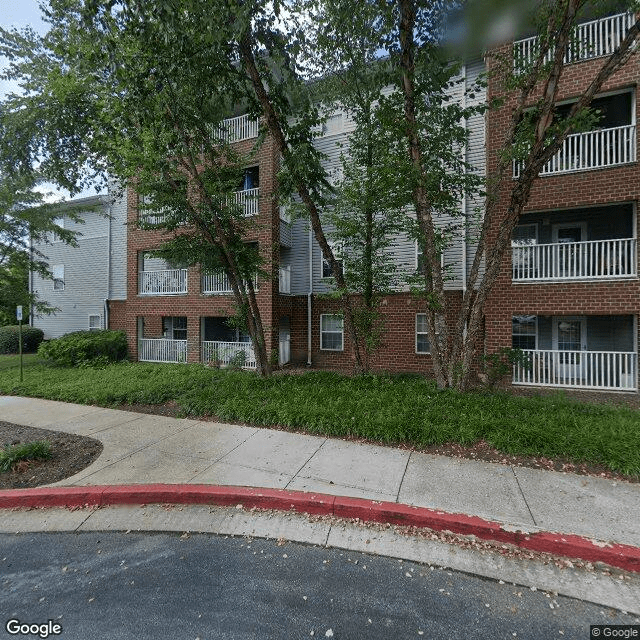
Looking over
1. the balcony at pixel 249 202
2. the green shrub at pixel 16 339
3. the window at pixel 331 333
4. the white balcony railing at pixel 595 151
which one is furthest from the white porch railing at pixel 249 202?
the green shrub at pixel 16 339

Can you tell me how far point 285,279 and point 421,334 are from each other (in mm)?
5186

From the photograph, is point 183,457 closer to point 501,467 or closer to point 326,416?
point 326,416

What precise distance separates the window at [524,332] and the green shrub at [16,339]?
2104 centimetres

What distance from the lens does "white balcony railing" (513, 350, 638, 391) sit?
8.73 metres

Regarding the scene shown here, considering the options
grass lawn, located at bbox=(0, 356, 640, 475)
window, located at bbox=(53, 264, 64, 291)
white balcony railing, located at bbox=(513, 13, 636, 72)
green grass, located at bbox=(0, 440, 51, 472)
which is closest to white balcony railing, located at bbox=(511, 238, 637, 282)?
grass lawn, located at bbox=(0, 356, 640, 475)

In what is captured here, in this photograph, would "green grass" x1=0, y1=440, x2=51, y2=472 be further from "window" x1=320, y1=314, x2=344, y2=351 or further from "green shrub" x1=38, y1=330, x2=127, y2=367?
"window" x1=320, y1=314, x2=344, y2=351

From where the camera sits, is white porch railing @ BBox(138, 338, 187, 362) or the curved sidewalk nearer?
the curved sidewalk

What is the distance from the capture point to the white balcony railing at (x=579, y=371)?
873 centimetres

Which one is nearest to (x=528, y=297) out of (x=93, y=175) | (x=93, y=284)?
(x=93, y=175)

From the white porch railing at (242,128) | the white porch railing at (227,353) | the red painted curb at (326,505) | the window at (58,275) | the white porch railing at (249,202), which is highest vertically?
the white porch railing at (242,128)

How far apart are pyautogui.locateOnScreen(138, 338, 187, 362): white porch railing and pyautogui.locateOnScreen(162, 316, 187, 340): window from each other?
94 cm

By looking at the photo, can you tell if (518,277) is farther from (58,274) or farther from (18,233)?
(58,274)

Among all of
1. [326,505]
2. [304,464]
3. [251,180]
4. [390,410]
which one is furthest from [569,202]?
[251,180]

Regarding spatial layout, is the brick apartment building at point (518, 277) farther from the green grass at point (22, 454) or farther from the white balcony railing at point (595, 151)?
the green grass at point (22, 454)
